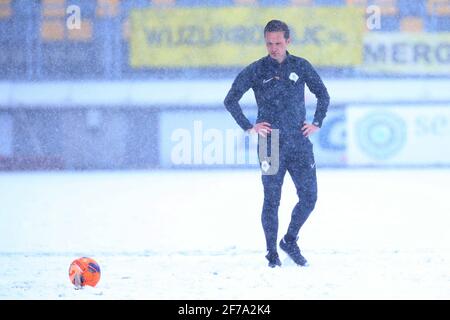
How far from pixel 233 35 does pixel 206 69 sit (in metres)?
1.06

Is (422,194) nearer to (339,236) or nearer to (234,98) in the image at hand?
(339,236)

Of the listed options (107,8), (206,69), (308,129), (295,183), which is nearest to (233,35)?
(206,69)

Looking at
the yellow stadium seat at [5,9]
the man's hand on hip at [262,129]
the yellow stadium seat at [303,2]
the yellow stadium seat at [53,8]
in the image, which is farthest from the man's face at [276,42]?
the yellow stadium seat at [5,9]

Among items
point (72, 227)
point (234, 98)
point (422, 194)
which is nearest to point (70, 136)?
point (422, 194)

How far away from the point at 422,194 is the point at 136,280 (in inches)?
274

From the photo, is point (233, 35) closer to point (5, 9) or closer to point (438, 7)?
point (438, 7)

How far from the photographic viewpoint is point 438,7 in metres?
16.6

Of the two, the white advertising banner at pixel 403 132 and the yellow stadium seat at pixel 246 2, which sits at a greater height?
the yellow stadium seat at pixel 246 2

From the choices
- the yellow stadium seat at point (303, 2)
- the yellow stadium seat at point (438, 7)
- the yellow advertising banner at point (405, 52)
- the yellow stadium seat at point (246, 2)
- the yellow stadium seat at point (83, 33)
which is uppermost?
the yellow stadium seat at point (246, 2)

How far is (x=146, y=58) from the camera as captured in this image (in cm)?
1709

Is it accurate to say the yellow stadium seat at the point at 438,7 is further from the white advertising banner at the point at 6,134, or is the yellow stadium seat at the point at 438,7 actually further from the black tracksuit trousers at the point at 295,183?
the black tracksuit trousers at the point at 295,183

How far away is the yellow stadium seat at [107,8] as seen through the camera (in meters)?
16.6

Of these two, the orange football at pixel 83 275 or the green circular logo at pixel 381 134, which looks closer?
the orange football at pixel 83 275

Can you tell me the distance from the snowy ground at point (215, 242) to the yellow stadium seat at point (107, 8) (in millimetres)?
5912
